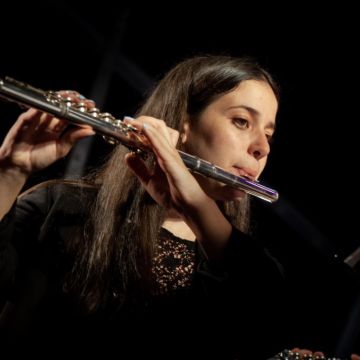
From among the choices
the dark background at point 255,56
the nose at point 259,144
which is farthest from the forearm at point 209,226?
the dark background at point 255,56

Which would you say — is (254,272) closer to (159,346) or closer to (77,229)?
(159,346)

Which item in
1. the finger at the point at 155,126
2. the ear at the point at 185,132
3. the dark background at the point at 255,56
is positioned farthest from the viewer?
the dark background at the point at 255,56

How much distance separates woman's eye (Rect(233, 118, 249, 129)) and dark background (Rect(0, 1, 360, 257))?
1.16 meters

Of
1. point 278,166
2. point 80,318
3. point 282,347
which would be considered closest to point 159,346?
point 80,318

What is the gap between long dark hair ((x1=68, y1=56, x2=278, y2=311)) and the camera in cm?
120

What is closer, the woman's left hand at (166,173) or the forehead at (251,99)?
the woman's left hand at (166,173)

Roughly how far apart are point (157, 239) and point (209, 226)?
0.41 metres

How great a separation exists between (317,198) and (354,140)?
0.52 m

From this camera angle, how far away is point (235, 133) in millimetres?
1291

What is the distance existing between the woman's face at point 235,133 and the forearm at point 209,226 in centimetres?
33

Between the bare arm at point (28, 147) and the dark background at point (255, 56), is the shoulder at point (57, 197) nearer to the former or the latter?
the bare arm at point (28, 147)

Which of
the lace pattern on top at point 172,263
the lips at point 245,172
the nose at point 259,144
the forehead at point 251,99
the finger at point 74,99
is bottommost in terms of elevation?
the lace pattern on top at point 172,263

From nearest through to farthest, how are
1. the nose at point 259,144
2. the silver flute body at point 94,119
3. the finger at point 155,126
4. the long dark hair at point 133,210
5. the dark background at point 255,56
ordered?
the silver flute body at point 94,119
the finger at point 155,126
the long dark hair at point 133,210
the nose at point 259,144
the dark background at point 255,56

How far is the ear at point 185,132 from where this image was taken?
1.42m
